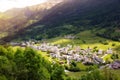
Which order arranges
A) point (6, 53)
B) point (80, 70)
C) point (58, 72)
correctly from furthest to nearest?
point (80, 70), point (6, 53), point (58, 72)

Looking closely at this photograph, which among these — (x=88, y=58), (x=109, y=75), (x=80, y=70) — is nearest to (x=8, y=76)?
(x=109, y=75)

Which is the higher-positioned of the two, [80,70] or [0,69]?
[0,69]

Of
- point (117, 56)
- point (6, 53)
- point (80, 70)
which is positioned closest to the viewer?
point (6, 53)

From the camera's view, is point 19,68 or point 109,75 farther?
point 109,75

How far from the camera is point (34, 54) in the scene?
8181 cm

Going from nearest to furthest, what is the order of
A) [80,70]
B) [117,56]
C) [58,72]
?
[58,72]
[80,70]
[117,56]

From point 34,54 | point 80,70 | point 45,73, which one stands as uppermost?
point 34,54

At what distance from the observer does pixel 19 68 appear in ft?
268

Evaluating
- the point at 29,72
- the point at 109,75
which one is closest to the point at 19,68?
the point at 29,72

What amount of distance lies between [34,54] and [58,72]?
830 cm

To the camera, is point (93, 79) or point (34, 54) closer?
point (34, 54)

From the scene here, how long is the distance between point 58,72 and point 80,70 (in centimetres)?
9011

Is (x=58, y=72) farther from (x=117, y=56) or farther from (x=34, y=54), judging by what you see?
(x=117, y=56)

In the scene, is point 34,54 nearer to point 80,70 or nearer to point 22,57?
point 22,57
